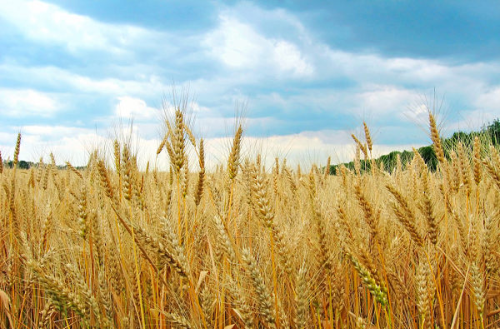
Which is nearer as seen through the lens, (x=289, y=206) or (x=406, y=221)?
(x=406, y=221)

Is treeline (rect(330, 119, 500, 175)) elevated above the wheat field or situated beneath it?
elevated above

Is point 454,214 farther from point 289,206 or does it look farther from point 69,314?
point 69,314

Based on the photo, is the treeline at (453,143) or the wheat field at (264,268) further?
the treeline at (453,143)

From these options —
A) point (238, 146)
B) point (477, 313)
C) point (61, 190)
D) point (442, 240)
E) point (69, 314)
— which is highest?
point (238, 146)

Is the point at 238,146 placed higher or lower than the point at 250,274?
higher

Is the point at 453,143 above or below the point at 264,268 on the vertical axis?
above

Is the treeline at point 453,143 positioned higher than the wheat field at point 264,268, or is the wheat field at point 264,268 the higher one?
the treeline at point 453,143

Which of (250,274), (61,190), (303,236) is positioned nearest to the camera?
(250,274)

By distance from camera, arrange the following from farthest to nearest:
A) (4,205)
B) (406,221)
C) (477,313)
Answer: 1. (4,205)
2. (477,313)
3. (406,221)

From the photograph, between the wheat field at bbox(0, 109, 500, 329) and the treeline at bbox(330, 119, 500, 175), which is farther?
the treeline at bbox(330, 119, 500, 175)

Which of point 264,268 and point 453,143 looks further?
point 453,143

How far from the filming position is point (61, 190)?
464 centimetres

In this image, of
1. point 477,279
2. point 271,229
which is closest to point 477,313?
point 477,279

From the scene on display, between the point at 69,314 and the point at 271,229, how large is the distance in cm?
180
